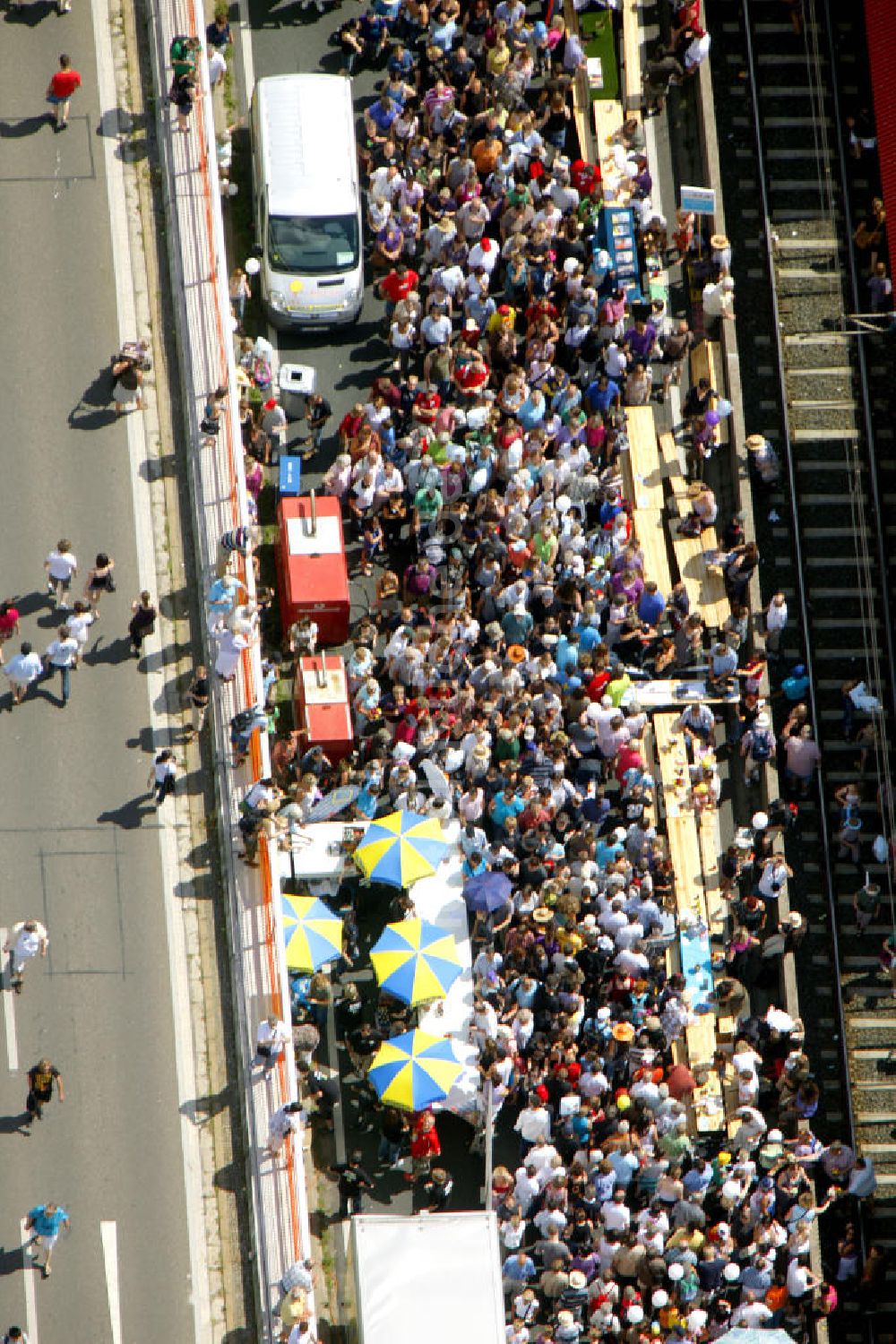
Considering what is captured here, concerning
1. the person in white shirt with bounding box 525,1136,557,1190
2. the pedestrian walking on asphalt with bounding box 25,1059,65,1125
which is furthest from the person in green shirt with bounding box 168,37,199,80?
the person in white shirt with bounding box 525,1136,557,1190

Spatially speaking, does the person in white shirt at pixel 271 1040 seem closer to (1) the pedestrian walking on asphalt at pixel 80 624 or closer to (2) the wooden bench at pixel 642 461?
(1) the pedestrian walking on asphalt at pixel 80 624

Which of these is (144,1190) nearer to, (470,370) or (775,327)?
(470,370)

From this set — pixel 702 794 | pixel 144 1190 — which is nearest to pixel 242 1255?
pixel 144 1190

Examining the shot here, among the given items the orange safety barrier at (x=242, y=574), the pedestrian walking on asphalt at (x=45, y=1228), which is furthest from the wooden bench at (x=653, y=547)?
the pedestrian walking on asphalt at (x=45, y=1228)

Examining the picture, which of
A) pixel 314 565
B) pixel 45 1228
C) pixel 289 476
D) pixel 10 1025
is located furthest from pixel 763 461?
pixel 45 1228

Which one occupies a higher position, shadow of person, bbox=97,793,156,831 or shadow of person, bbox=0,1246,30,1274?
shadow of person, bbox=97,793,156,831

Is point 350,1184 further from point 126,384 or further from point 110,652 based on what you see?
point 126,384

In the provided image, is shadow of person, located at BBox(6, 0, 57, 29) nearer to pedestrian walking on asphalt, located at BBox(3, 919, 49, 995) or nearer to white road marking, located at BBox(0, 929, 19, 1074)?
pedestrian walking on asphalt, located at BBox(3, 919, 49, 995)
